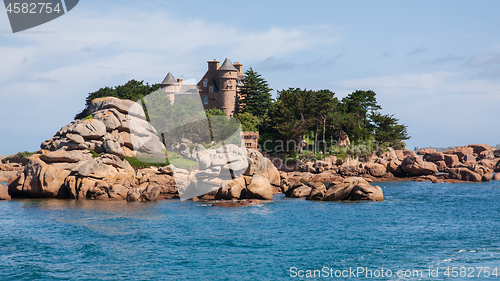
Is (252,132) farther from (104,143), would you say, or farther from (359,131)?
(104,143)

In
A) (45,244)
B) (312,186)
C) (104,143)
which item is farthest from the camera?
(104,143)

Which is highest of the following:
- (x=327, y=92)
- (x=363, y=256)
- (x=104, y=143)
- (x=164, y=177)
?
(x=327, y=92)

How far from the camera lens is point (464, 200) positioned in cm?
4375

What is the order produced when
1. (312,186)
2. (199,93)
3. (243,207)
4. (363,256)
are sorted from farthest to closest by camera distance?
(199,93) < (312,186) < (243,207) < (363,256)

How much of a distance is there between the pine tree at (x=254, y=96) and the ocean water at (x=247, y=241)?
46698mm

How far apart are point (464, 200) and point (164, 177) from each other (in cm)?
3129

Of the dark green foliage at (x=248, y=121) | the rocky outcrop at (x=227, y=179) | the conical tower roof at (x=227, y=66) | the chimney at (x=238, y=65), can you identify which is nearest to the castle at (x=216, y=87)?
the conical tower roof at (x=227, y=66)

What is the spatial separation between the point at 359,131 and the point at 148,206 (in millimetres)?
52047

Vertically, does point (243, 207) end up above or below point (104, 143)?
below

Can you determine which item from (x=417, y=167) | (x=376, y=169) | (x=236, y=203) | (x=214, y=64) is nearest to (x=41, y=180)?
(x=236, y=203)

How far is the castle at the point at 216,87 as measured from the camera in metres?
87.8

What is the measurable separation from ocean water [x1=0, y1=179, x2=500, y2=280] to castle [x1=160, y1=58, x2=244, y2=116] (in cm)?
5028

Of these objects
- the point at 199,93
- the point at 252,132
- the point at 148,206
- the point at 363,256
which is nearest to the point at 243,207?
the point at 148,206

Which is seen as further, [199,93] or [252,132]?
[199,93]
